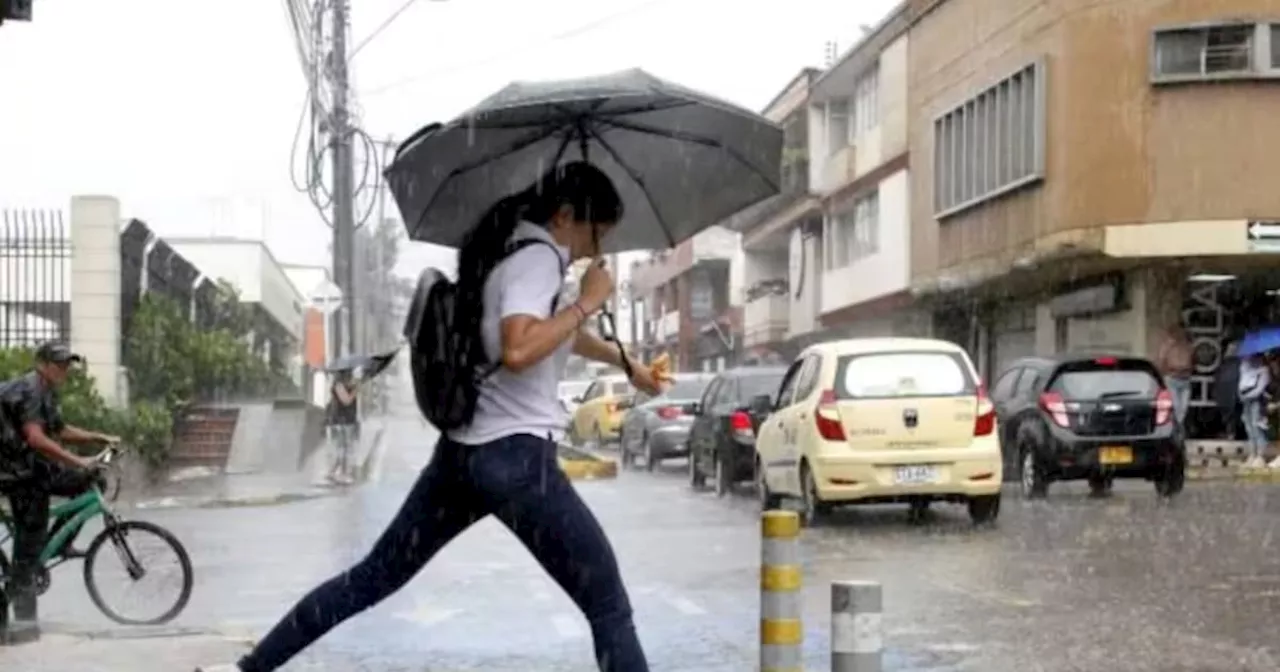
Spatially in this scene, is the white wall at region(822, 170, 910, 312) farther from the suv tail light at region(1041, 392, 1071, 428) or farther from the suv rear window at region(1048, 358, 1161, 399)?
the suv tail light at region(1041, 392, 1071, 428)

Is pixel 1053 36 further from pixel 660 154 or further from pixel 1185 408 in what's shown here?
pixel 660 154

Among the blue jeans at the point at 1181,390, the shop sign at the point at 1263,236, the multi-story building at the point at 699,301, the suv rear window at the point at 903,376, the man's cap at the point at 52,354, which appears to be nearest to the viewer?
the man's cap at the point at 52,354

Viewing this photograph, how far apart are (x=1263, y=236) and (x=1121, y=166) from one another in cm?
222

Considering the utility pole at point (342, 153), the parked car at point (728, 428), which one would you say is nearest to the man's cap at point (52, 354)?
the parked car at point (728, 428)

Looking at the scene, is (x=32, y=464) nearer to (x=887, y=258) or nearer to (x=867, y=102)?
(x=887, y=258)

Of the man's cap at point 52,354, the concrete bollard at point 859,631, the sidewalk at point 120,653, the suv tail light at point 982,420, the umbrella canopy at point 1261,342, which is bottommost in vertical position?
the sidewalk at point 120,653

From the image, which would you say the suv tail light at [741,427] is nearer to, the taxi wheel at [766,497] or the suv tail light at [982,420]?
the taxi wheel at [766,497]

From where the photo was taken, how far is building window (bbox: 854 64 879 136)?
4066 cm

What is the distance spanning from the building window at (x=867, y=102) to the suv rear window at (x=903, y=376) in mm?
24616

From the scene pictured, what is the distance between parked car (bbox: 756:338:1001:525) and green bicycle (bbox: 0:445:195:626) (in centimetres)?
658

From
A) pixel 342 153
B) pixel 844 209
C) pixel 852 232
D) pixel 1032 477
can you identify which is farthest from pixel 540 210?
pixel 844 209

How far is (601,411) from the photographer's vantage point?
38094 millimetres

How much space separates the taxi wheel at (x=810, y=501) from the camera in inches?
629

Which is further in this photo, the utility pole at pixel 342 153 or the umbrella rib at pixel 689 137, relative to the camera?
the utility pole at pixel 342 153
